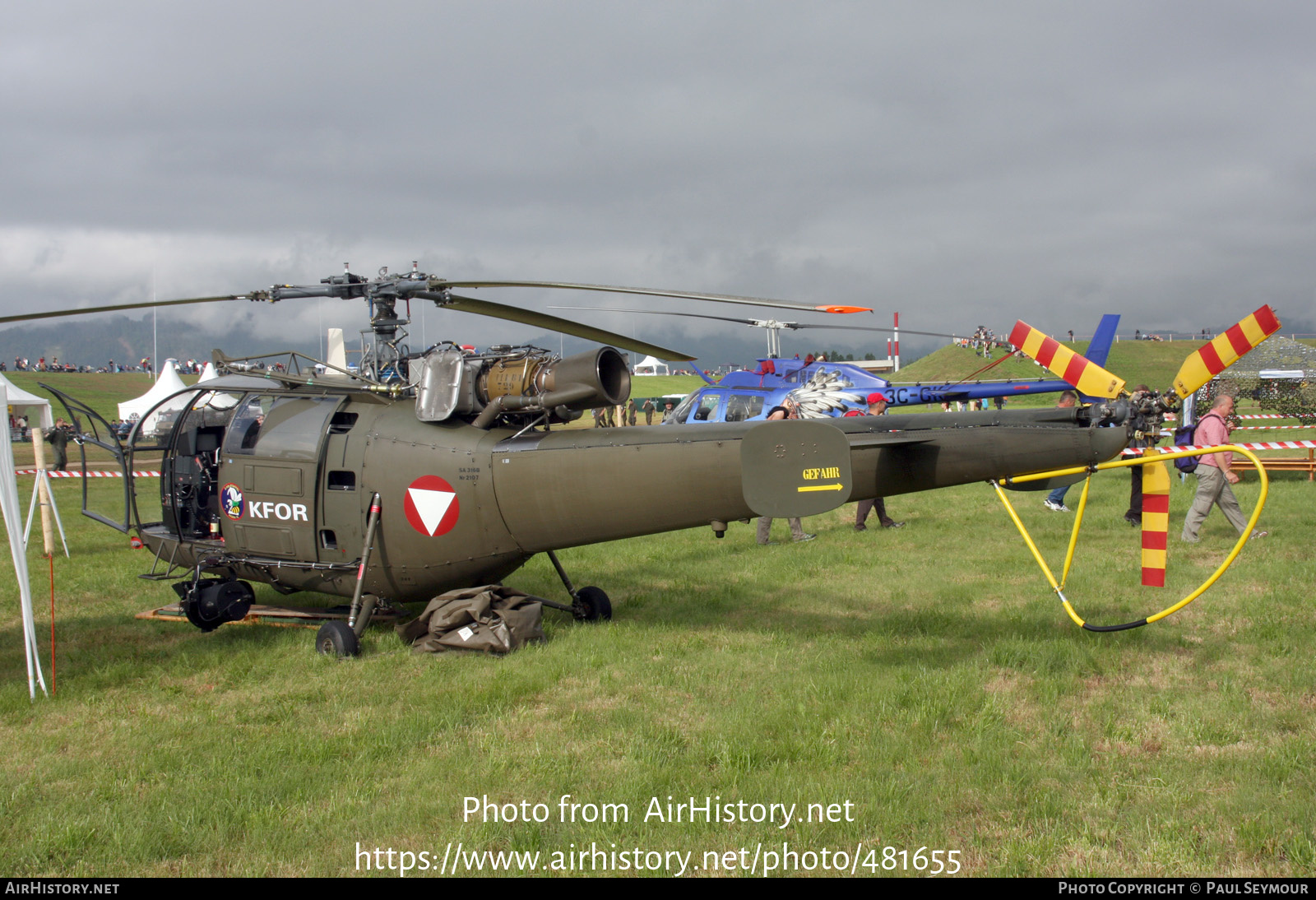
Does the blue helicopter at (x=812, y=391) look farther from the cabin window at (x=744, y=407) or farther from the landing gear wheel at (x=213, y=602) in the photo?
the landing gear wheel at (x=213, y=602)

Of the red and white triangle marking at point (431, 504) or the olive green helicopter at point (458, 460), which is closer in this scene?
the olive green helicopter at point (458, 460)

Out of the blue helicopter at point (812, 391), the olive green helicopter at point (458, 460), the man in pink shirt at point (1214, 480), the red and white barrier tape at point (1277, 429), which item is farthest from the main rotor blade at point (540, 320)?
the red and white barrier tape at point (1277, 429)

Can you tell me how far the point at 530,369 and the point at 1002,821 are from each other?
4493 millimetres

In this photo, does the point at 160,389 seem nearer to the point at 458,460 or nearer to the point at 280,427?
the point at 280,427

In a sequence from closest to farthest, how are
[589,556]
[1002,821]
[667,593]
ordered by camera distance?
[1002,821], [667,593], [589,556]

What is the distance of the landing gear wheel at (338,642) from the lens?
6656mm

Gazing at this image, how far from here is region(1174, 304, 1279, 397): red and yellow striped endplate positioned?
5824 millimetres

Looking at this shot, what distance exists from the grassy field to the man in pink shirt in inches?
76.9

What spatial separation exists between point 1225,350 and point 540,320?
5054mm

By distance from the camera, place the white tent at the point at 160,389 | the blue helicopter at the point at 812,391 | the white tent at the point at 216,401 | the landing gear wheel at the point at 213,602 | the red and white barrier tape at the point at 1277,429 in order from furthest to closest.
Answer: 1. the white tent at the point at 160,389
2. the red and white barrier tape at the point at 1277,429
3. the blue helicopter at the point at 812,391
4. the white tent at the point at 216,401
5. the landing gear wheel at the point at 213,602

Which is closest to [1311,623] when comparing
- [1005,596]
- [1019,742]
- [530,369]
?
[1005,596]

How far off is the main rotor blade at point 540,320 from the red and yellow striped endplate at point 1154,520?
3.47 metres
